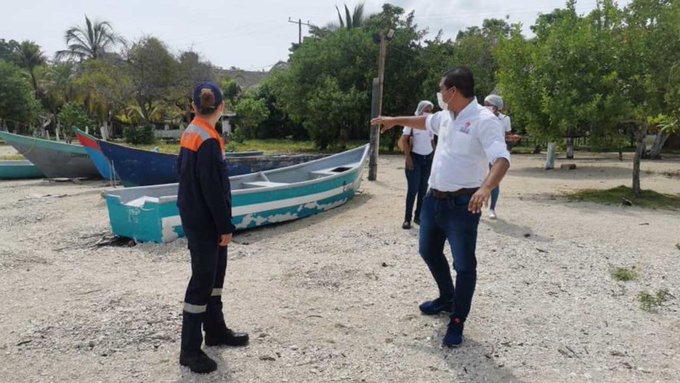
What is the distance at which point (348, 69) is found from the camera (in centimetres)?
2405

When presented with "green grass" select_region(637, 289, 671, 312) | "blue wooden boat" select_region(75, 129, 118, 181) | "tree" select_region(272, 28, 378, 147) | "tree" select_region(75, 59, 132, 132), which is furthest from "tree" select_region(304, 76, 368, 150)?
"green grass" select_region(637, 289, 671, 312)

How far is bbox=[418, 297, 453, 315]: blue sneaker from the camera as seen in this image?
4031 millimetres

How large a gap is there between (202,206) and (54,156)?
13.7 m

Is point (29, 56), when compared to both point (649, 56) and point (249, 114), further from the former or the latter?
point (649, 56)

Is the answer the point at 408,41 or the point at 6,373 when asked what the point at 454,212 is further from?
the point at 408,41

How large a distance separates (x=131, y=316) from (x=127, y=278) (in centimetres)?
131

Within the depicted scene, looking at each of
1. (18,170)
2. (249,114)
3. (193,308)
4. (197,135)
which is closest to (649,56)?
(197,135)

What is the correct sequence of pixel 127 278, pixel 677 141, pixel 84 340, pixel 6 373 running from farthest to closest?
pixel 677 141, pixel 127 278, pixel 84 340, pixel 6 373

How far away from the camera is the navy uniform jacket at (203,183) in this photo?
2.97 metres

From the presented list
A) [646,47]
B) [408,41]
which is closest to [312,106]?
[408,41]

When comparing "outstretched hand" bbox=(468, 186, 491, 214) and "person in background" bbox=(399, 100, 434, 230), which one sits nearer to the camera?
"outstretched hand" bbox=(468, 186, 491, 214)

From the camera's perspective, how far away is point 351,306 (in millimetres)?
4324

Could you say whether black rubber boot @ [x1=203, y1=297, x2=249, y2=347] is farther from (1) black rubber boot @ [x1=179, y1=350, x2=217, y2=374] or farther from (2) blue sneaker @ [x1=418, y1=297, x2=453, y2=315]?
(2) blue sneaker @ [x1=418, y1=297, x2=453, y2=315]

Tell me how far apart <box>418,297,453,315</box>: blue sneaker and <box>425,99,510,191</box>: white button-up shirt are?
1114mm
